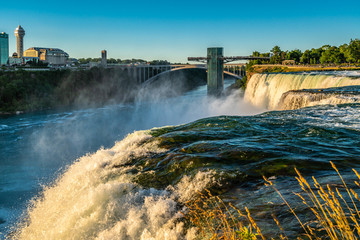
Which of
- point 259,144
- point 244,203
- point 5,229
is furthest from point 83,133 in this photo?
point 244,203

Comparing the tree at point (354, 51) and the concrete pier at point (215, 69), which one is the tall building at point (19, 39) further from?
the tree at point (354, 51)

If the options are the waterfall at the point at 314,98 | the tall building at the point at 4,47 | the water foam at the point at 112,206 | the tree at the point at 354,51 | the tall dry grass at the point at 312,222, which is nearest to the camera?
the tall dry grass at the point at 312,222

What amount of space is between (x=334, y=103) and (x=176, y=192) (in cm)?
1372

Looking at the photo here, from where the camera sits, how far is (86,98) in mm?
65312

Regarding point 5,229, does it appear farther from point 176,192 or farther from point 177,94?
point 177,94

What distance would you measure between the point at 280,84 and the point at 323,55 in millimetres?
27675

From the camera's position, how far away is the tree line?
150 feet

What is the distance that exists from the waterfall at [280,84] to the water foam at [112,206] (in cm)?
1339

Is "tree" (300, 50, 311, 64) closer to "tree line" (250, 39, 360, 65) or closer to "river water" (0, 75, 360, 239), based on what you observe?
"tree line" (250, 39, 360, 65)

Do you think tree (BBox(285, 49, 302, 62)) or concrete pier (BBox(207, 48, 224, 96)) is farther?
tree (BBox(285, 49, 302, 62))

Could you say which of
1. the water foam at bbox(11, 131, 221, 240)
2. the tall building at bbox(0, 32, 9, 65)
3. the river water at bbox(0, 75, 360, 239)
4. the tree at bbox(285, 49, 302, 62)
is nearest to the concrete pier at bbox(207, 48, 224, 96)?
the tree at bbox(285, 49, 302, 62)

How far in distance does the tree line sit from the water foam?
144 feet

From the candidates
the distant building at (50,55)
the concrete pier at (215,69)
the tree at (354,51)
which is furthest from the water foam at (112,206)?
the distant building at (50,55)

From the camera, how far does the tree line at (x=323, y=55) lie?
45.8 meters
